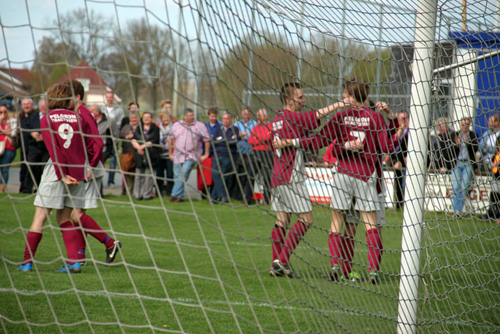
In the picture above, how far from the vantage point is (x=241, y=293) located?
3.23 metres

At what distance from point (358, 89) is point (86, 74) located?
6.47ft

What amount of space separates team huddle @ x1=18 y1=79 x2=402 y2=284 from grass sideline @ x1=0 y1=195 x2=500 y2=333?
147 mm

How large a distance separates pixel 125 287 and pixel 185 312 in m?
0.81

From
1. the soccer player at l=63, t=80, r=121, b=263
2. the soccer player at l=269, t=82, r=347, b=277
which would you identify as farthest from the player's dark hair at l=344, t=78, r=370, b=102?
the soccer player at l=63, t=80, r=121, b=263

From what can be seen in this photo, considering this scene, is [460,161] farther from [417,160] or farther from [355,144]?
[417,160]

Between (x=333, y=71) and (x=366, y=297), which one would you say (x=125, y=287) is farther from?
(x=333, y=71)

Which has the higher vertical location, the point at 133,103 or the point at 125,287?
the point at 133,103

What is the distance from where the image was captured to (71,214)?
5676 millimetres

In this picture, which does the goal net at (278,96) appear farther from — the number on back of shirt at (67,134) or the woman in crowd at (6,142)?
the woman in crowd at (6,142)

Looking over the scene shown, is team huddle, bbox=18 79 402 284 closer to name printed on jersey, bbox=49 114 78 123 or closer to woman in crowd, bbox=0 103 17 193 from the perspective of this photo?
name printed on jersey, bbox=49 114 78 123

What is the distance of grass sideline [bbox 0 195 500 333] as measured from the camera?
3.55 metres

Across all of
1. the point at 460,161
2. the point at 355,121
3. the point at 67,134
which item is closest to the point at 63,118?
the point at 67,134

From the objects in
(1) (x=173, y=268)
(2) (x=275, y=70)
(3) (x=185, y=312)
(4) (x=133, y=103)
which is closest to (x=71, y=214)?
(1) (x=173, y=268)

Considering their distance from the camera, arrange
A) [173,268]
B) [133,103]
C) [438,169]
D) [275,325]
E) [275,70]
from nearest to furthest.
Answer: [133,103], [275,70], [275,325], [438,169], [173,268]
